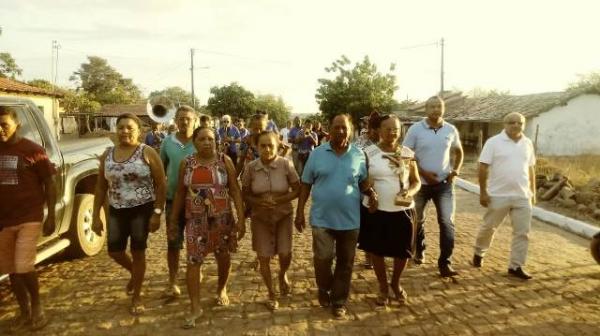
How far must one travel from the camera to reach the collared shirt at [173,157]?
174 inches

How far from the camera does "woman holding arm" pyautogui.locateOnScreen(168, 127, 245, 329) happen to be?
3.83 meters

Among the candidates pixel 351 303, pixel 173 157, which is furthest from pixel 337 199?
pixel 173 157

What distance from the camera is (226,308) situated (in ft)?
13.7

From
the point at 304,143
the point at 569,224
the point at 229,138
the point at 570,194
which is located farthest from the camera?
the point at 304,143

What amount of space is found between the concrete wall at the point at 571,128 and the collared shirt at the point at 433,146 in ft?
77.1

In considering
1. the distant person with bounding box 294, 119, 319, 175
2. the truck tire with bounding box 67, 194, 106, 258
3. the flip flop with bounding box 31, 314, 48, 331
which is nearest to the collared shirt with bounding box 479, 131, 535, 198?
the truck tire with bounding box 67, 194, 106, 258

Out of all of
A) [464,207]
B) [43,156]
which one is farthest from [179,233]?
[464,207]

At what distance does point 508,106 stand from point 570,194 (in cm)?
1893

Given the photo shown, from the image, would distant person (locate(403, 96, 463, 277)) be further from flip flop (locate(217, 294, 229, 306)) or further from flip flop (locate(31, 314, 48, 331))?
flip flop (locate(31, 314, 48, 331))

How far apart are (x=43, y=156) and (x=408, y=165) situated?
311 centimetres

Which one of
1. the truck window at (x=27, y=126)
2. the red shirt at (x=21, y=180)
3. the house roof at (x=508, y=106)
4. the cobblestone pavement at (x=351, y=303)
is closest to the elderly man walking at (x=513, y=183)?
the cobblestone pavement at (x=351, y=303)

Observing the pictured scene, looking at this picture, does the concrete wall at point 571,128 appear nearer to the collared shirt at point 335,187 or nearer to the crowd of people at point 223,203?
the crowd of people at point 223,203

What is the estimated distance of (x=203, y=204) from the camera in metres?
3.83

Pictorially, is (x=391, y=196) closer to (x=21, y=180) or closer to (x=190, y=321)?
(x=190, y=321)
